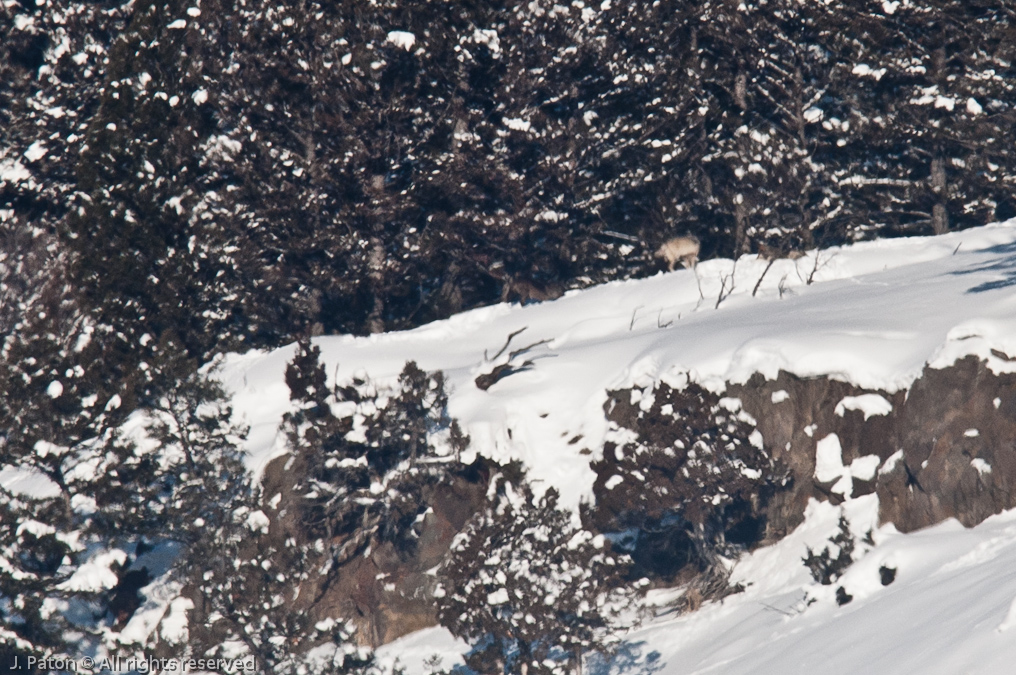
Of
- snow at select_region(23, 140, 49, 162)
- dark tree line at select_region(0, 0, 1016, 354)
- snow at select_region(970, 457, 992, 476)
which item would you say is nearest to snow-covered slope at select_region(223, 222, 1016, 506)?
dark tree line at select_region(0, 0, 1016, 354)

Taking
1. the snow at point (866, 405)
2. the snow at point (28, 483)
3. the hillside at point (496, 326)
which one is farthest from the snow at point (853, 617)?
the snow at point (28, 483)

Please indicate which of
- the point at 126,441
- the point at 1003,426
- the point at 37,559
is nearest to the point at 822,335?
the point at 1003,426

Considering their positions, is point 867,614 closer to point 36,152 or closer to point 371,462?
point 371,462

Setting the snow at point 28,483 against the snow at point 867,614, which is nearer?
the snow at point 867,614

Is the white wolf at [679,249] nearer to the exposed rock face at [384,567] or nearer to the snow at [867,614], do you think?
the exposed rock face at [384,567]

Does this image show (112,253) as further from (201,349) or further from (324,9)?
(324,9)

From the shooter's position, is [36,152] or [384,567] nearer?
[384,567]


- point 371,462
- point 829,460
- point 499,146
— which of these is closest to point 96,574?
point 371,462
